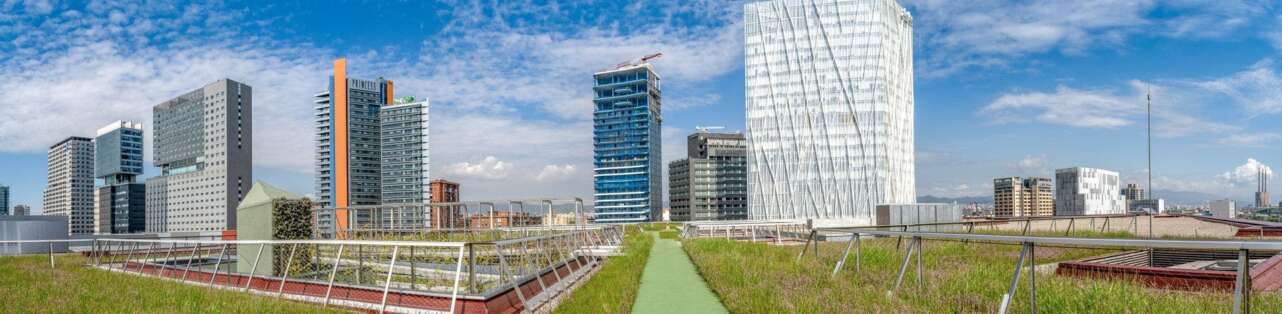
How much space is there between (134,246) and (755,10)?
4070 inches

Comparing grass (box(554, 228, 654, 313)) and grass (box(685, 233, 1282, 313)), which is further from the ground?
grass (box(685, 233, 1282, 313))

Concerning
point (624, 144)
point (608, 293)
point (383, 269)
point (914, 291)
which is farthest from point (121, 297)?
point (624, 144)

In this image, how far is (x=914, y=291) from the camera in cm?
1031

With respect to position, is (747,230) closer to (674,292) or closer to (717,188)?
(674,292)

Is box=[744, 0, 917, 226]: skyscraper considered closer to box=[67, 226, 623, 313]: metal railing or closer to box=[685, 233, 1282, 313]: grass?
box=[67, 226, 623, 313]: metal railing

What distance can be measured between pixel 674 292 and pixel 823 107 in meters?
102

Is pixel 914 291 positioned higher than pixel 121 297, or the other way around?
pixel 914 291

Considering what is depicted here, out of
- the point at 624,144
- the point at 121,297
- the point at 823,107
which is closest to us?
the point at 121,297

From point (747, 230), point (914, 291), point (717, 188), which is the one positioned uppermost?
point (914, 291)

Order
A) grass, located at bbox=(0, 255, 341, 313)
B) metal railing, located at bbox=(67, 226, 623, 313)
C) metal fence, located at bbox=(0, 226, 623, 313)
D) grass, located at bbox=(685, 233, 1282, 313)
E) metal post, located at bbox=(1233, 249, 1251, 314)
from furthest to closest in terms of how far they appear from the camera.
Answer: metal railing, located at bbox=(67, 226, 623, 313) < metal fence, located at bbox=(0, 226, 623, 313) < grass, located at bbox=(0, 255, 341, 313) < grass, located at bbox=(685, 233, 1282, 313) < metal post, located at bbox=(1233, 249, 1251, 314)

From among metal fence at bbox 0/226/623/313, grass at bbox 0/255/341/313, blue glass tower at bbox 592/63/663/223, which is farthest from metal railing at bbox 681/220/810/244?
blue glass tower at bbox 592/63/663/223

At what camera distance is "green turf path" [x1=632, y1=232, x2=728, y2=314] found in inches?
424

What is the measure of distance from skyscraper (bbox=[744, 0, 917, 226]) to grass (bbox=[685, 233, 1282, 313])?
95.8 m

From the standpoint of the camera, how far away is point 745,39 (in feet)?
380
